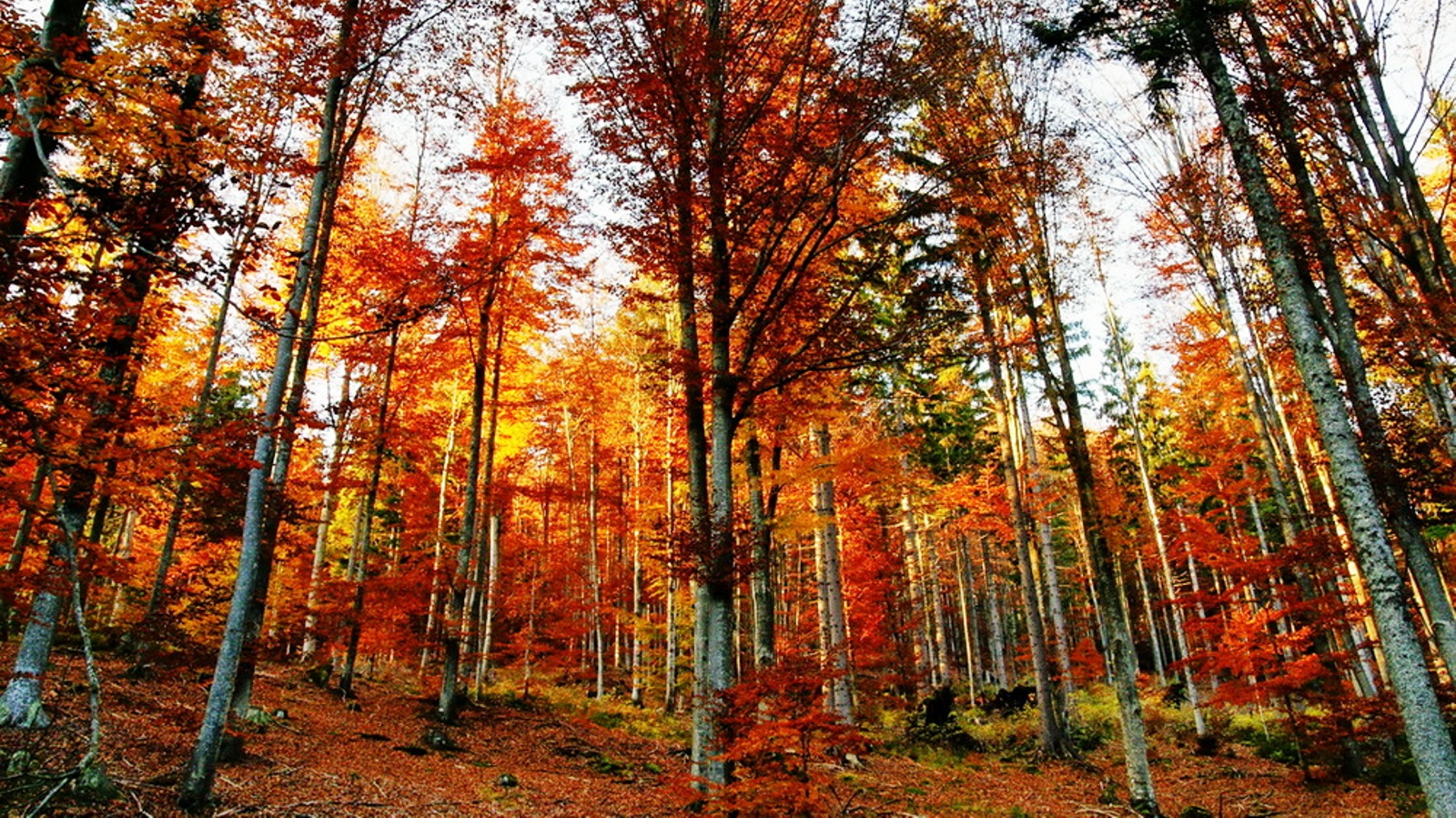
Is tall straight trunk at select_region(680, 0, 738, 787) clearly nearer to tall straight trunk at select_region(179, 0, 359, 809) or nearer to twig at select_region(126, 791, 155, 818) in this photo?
tall straight trunk at select_region(179, 0, 359, 809)

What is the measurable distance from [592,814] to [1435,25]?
1422cm

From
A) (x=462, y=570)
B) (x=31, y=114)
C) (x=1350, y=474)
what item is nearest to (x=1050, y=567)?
(x=1350, y=474)

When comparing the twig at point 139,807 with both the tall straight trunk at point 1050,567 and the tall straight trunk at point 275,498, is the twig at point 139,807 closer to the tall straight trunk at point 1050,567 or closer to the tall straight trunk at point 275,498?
the tall straight trunk at point 275,498

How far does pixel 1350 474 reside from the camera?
6262 millimetres

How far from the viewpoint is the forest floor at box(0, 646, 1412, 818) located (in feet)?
21.4

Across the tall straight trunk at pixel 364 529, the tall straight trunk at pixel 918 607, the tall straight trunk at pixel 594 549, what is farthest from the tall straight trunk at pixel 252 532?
the tall straight trunk at pixel 918 607

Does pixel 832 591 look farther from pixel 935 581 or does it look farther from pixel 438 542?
pixel 935 581

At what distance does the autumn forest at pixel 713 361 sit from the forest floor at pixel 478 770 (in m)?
0.14

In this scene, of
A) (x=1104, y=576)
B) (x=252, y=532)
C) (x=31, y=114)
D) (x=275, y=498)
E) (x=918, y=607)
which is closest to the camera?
(x=31, y=114)

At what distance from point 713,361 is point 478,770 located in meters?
7.34

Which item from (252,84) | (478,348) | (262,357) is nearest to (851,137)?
(252,84)

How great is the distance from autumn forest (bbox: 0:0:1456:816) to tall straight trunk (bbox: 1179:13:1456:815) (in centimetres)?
4

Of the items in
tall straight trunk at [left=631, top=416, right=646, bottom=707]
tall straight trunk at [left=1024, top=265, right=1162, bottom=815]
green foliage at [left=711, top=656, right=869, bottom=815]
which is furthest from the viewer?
tall straight trunk at [left=631, top=416, right=646, bottom=707]

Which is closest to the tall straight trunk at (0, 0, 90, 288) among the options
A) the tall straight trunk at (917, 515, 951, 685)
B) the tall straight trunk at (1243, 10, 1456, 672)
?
the tall straight trunk at (1243, 10, 1456, 672)
